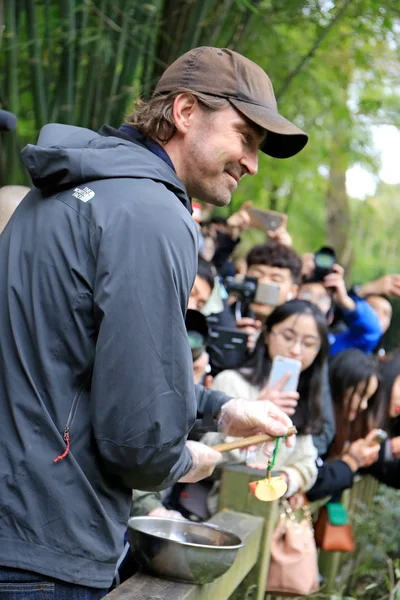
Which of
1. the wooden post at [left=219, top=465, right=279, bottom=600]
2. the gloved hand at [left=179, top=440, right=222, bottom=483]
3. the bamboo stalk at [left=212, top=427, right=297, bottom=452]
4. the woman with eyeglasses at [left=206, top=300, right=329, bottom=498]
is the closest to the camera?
the gloved hand at [left=179, top=440, right=222, bottom=483]

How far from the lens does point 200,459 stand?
207 centimetres

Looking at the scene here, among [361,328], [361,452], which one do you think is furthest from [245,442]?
[361,328]

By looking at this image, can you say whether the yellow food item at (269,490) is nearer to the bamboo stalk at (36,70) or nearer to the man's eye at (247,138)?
the man's eye at (247,138)

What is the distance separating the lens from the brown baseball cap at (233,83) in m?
1.94

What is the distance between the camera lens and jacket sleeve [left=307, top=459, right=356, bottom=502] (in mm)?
3809

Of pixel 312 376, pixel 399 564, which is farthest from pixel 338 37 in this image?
pixel 399 564

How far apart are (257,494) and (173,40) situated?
3159 mm

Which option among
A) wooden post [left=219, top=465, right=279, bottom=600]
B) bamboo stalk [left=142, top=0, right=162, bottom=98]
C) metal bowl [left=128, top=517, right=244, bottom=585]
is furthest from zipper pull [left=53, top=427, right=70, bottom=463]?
bamboo stalk [left=142, top=0, right=162, bottom=98]

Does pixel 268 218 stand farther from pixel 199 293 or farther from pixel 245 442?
pixel 245 442

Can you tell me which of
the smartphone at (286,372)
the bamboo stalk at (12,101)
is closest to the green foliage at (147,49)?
the bamboo stalk at (12,101)

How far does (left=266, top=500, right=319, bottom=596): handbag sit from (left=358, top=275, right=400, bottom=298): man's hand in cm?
267

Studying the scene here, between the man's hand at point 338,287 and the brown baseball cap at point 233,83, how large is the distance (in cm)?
346

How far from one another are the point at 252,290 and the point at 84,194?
2988mm

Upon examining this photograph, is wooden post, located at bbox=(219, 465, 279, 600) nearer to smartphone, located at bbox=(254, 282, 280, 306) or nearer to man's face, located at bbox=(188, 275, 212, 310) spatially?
man's face, located at bbox=(188, 275, 212, 310)
